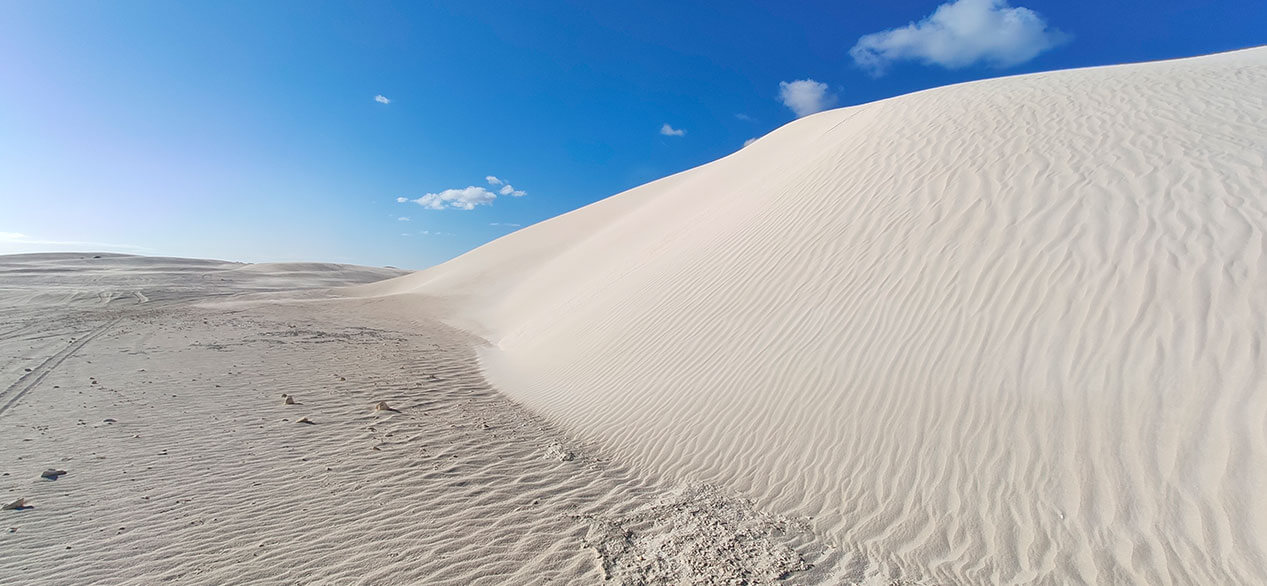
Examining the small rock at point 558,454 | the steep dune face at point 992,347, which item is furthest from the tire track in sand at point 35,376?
the small rock at point 558,454

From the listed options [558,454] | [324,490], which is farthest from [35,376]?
[558,454]

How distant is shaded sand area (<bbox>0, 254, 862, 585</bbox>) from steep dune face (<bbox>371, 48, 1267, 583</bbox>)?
0.70 meters

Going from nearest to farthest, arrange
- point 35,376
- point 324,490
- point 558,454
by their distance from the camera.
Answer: point 324,490
point 558,454
point 35,376

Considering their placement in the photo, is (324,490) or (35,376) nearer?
(324,490)

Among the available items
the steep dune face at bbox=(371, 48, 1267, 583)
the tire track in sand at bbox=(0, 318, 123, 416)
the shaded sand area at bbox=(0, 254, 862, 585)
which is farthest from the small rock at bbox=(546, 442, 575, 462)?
the tire track in sand at bbox=(0, 318, 123, 416)

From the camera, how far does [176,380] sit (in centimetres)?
789

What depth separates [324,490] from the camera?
4.64m

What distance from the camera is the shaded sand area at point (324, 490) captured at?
358 centimetres

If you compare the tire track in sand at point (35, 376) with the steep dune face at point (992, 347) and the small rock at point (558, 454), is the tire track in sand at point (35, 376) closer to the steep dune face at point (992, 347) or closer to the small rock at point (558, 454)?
the steep dune face at point (992, 347)

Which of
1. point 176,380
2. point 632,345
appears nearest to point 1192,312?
point 632,345

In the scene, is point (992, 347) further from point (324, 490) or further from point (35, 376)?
point (35, 376)

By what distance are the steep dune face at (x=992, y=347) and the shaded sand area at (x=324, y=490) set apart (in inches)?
27.5

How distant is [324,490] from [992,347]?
5779 mm

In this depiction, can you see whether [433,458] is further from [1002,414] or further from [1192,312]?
[1192,312]
